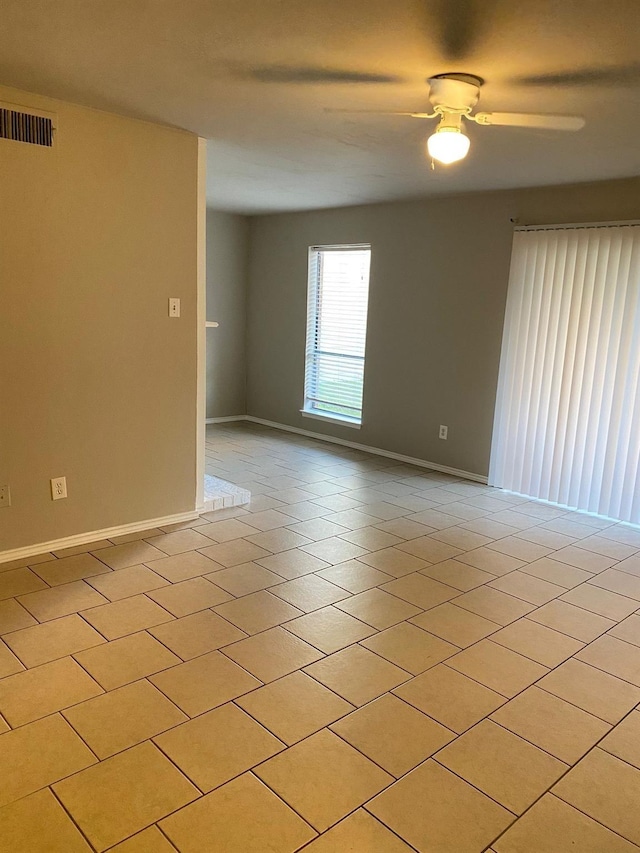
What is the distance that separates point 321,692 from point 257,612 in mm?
646

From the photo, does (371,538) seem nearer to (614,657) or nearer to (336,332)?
(614,657)

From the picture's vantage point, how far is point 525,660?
2.64 m

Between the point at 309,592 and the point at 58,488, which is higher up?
the point at 58,488

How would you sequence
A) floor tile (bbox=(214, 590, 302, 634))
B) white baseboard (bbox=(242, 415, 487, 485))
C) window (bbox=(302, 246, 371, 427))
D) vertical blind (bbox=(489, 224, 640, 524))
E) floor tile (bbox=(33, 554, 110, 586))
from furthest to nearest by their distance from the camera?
window (bbox=(302, 246, 371, 427)), white baseboard (bbox=(242, 415, 487, 485)), vertical blind (bbox=(489, 224, 640, 524)), floor tile (bbox=(33, 554, 110, 586)), floor tile (bbox=(214, 590, 302, 634))

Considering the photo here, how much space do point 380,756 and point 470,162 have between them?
3.28m

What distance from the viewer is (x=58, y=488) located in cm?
341

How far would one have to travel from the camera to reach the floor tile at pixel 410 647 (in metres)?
2.58

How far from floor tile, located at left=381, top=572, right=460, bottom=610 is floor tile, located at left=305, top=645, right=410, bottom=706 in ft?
1.81

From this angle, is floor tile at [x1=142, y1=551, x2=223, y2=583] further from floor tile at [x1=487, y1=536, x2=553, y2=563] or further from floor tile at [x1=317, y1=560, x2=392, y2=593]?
floor tile at [x1=487, y1=536, x2=553, y2=563]

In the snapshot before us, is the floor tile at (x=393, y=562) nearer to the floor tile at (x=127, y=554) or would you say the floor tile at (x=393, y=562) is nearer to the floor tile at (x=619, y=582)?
the floor tile at (x=619, y=582)

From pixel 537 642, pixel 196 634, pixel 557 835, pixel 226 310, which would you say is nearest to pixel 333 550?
pixel 196 634

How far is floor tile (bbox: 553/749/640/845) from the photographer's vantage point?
1.83 metres

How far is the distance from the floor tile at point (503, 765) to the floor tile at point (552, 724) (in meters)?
0.05

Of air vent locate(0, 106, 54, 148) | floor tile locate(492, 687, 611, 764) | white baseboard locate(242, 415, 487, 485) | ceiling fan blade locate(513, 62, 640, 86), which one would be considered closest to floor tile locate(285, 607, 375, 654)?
floor tile locate(492, 687, 611, 764)
